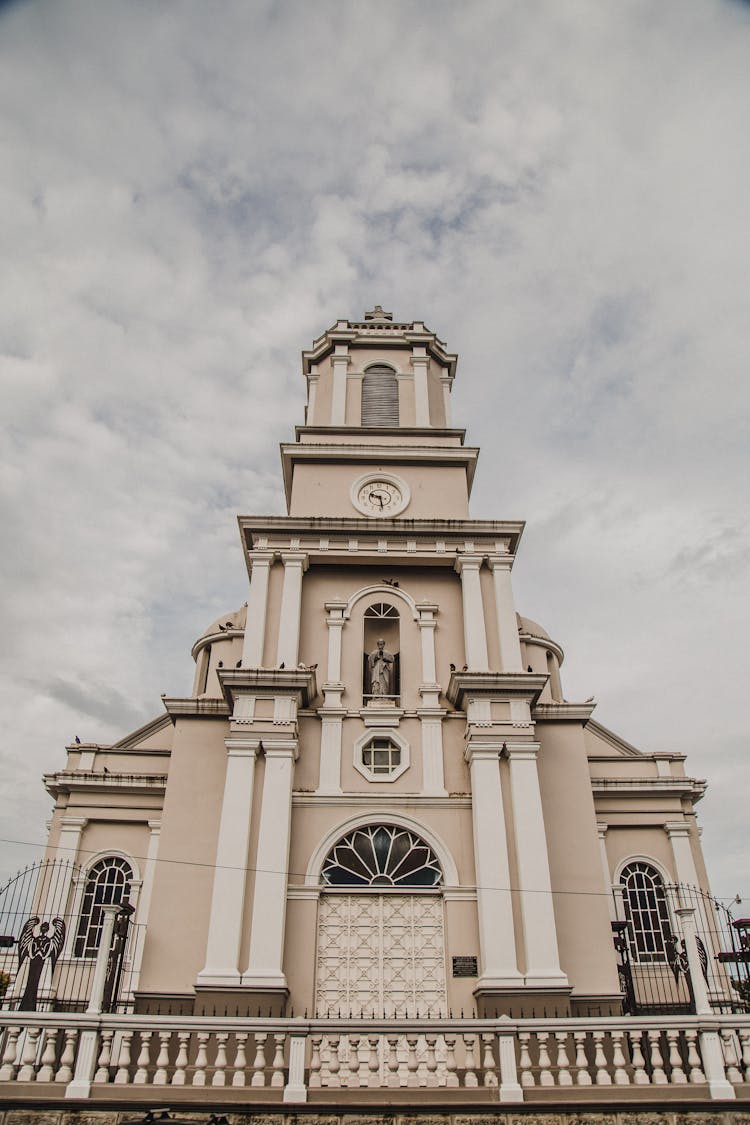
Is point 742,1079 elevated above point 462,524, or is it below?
below

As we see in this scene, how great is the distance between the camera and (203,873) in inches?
636

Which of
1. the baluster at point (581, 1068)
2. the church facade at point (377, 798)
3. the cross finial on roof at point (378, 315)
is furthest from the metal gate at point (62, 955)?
the cross finial on roof at point (378, 315)

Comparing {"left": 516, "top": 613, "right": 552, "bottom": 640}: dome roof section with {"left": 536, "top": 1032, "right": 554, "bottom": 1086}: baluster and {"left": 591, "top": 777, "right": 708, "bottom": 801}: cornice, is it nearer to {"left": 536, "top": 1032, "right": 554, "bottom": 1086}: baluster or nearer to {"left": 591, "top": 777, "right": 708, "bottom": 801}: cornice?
{"left": 591, "top": 777, "right": 708, "bottom": 801}: cornice

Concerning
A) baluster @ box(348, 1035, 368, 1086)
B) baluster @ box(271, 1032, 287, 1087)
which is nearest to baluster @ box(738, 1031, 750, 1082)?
baluster @ box(348, 1035, 368, 1086)

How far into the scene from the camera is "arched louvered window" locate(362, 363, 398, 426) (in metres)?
22.8

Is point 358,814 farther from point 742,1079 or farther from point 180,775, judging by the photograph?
point 742,1079

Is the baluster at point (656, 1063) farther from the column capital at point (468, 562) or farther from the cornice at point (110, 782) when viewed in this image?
the cornice at point (110, 782)

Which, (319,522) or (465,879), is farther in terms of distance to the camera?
(319,522)

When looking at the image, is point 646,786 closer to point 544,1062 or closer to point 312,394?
point 544,1062

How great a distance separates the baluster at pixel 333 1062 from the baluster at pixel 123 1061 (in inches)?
106

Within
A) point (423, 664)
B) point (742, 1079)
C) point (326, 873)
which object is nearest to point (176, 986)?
point (326, 873)

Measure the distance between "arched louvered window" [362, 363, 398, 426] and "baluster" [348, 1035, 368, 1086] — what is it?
50.5 ft

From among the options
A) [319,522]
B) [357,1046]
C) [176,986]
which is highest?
[319,522]

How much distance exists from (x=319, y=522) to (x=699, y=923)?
43.9 ft
